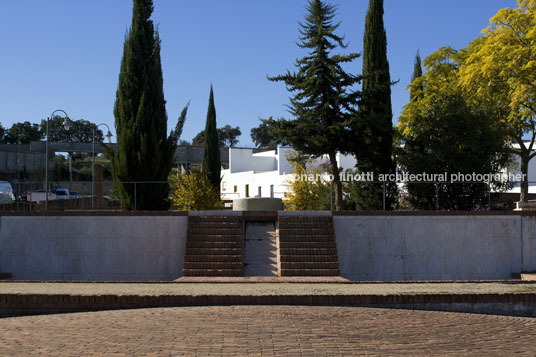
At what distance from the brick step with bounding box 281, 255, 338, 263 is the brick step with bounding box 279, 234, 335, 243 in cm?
82

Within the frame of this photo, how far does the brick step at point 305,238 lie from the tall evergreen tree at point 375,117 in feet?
22.2

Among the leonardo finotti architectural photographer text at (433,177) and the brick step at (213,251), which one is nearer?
the brick step at (213,251)

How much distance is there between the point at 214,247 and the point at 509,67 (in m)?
14.1

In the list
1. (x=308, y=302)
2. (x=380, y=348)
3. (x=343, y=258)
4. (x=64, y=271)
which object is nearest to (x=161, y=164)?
(x=64, y=271)

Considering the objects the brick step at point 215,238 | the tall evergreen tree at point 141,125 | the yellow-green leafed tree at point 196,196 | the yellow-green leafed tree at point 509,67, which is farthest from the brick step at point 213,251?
the yellow-green leafed tree at point 509,67

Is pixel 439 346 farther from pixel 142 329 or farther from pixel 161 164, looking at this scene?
pixel 161 164

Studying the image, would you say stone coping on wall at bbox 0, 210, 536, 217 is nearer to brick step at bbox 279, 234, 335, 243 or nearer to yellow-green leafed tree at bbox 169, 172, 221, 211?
brick step at bbox 279, 234, 335, 243

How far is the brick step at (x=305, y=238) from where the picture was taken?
1620cm

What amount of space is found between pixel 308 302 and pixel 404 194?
1417 cm

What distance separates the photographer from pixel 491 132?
22.3 meters

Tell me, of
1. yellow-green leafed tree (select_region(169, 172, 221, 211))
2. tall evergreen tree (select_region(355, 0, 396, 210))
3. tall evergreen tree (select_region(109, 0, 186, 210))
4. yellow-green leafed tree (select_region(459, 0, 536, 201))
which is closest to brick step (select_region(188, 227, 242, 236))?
tall evergreen tree (select_region(109, 0, 186, 210))

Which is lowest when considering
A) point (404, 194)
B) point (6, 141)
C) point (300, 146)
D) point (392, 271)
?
point (392, 271)

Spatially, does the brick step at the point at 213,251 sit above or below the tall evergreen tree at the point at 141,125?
below

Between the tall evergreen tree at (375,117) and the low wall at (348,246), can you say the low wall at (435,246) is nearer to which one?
the low wall at (348,246)
